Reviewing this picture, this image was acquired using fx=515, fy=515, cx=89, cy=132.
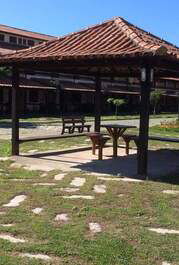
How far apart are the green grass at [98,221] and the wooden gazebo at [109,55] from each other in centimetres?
216

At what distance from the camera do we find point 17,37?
47.9 metres

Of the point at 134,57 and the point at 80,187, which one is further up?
the point at 134,57

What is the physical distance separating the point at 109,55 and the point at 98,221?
426 cm

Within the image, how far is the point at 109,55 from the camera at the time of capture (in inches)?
380

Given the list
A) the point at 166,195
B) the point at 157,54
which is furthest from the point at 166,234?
the point at 157,54

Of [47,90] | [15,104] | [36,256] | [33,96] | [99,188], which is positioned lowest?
[36,256]

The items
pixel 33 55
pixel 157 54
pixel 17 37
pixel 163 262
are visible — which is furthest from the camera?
pixel 17 37

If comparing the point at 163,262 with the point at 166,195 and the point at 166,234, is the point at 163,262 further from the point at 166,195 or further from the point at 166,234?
the point at 166,195

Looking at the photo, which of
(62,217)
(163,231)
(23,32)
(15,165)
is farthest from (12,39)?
(163,231)

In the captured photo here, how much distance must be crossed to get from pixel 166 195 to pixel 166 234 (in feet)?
7.07

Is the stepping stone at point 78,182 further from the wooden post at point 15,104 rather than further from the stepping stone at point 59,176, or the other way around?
the wooden post at point 15,104

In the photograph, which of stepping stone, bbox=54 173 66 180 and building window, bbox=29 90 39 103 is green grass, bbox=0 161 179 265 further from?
building window, bbox=29 90 39 103

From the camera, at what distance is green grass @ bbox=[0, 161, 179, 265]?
496 centimetres

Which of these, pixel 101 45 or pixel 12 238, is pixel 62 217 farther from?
pixel 101 45
